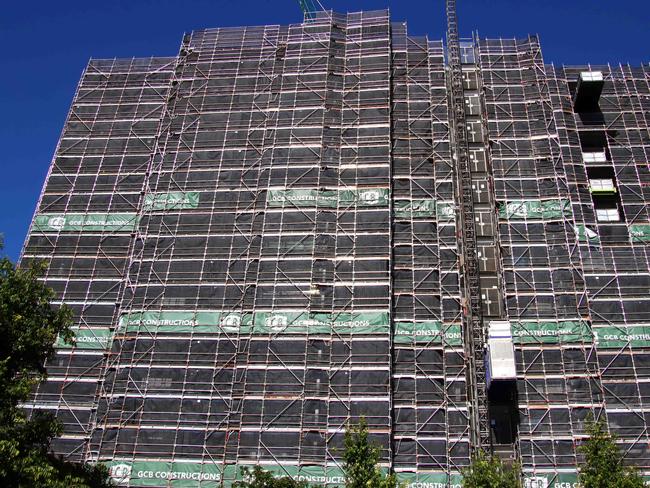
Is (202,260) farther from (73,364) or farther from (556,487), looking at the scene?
(556,487)

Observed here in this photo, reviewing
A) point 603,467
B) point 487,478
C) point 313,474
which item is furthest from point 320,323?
point 603,467

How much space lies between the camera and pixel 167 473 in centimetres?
3881

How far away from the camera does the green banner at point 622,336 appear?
4153 cm

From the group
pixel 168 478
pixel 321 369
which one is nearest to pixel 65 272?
pixel 168 478

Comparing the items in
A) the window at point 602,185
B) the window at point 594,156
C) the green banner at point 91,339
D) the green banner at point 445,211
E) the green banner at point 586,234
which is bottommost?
the green banner at point 91,339

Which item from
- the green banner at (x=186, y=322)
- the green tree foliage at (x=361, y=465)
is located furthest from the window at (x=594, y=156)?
the green tree foliage at (x=361, y=465)

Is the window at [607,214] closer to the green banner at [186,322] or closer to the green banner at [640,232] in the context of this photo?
the green banner at [640,232]

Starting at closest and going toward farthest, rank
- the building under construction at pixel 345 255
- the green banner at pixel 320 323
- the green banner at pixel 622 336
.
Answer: the building under construction at pixel 345 255, the green banner at pixel 320 323, the green banner at pixel 622 336

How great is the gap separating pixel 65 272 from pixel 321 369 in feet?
65.3

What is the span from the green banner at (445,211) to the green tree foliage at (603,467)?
55.1ft

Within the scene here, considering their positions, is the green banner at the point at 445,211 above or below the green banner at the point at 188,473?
above

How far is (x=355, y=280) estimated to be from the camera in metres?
42.4

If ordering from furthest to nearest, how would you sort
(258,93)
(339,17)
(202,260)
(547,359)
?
(339,17)
(258,93)
(202,260)
(547,359)

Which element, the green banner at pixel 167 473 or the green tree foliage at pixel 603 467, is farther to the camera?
the green banner at pixel 167 473
